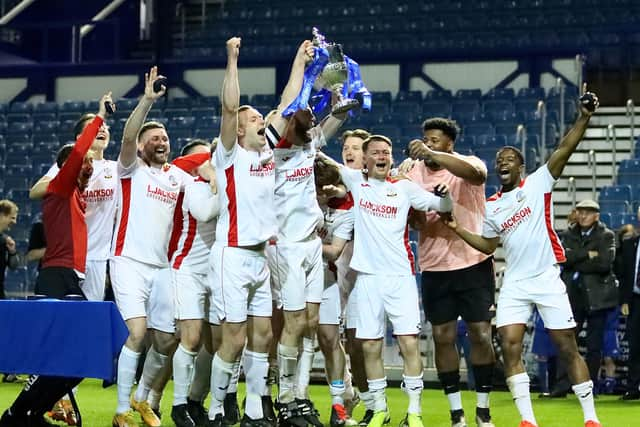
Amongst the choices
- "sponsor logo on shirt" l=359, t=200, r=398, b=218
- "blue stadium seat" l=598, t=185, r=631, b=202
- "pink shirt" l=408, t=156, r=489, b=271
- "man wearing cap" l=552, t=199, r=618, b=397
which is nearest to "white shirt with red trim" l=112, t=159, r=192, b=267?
"sponsor logo on shirt" l=359, t=200, r=398, b=218

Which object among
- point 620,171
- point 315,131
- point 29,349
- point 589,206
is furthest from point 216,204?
point 620,171

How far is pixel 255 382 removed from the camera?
7500 mm

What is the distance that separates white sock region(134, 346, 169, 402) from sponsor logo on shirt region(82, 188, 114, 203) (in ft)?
4.23

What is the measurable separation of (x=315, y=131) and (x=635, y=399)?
5348 mm

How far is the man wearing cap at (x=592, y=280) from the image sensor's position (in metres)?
11.8

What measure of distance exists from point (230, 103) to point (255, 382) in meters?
1.85

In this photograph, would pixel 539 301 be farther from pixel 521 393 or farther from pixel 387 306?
pixel 387 306

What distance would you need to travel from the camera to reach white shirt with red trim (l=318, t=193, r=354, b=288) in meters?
8.86

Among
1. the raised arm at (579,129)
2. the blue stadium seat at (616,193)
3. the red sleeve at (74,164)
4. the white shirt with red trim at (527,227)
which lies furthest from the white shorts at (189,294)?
the blue stadium seat at (616,193)

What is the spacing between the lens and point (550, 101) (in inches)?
757

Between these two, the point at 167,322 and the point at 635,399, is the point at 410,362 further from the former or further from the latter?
the point at 635,399

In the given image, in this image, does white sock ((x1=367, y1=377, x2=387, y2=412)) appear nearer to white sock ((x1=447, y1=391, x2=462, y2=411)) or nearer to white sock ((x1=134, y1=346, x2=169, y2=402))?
white sock ((x1=447, y1=391, x2=462, y2=411))

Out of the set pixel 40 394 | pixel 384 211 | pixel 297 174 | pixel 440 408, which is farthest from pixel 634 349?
pixel 40 394

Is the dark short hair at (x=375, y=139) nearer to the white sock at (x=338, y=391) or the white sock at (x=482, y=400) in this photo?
the white sock at (x=338, y=391)
